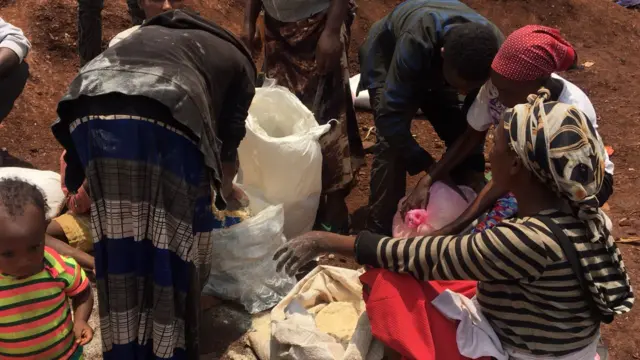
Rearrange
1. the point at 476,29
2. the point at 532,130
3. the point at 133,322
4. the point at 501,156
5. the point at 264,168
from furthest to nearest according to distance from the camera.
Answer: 1. the point at 264,168
2. the point at 476,29
3. the point at 133,322
4. the point at 501,156
5. the point at 532,130

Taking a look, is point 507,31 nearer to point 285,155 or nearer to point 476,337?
point 285,155

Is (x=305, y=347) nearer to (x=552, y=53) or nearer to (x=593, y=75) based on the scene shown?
(x=552, y=53)

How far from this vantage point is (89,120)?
77.1 inches

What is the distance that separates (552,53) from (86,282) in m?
1.83

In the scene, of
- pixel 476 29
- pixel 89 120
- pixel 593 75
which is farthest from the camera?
pixel 593 75

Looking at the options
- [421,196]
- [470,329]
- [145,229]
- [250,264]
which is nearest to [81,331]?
[145,229]

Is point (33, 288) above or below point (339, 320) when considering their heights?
above

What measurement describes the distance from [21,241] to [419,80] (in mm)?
1746

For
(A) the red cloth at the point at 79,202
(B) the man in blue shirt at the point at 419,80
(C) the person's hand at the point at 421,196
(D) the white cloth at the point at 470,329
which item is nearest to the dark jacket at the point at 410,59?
(B) the man in blue shirt at the point at 419,80

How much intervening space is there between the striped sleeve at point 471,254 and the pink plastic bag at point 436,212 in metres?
1.00

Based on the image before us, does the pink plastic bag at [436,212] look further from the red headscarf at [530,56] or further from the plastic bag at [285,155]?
the red headscarf at [530,56]

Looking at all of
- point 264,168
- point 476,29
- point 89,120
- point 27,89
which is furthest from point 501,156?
point 27,89

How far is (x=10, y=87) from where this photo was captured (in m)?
4.05

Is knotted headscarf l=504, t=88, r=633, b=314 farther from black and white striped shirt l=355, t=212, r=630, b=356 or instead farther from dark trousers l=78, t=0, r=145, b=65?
dark trousers l=78, t=0, r=145, b=65
